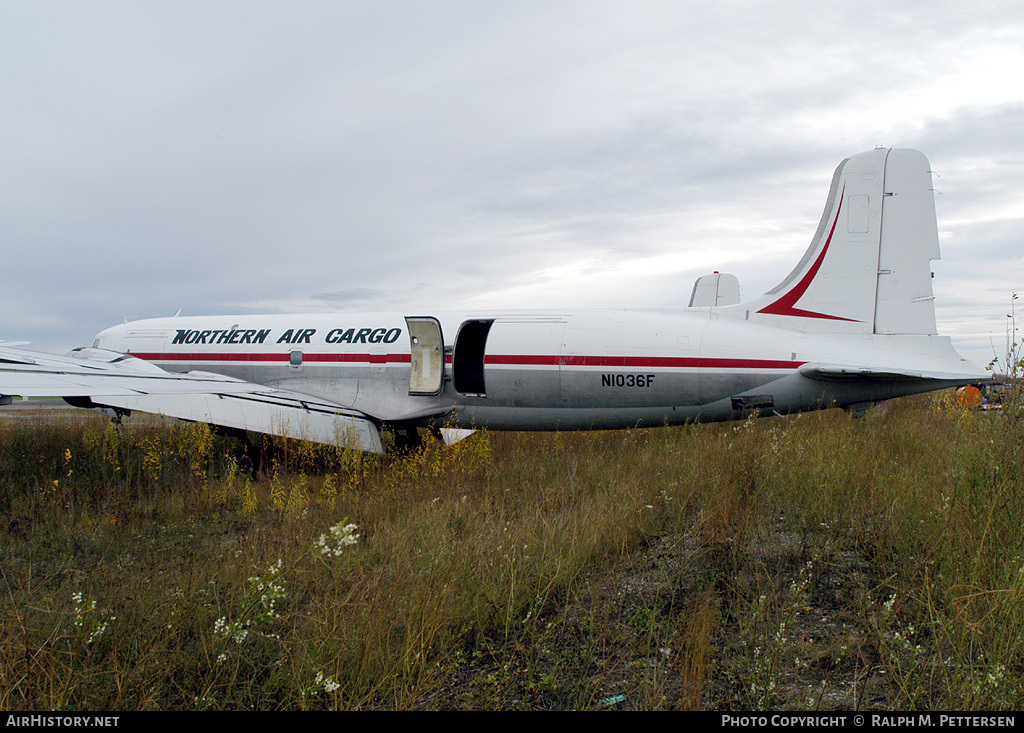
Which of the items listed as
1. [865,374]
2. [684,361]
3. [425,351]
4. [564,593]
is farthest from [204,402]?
[865,374]

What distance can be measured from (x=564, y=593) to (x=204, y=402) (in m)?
7.67

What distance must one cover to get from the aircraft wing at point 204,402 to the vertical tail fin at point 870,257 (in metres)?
7.86

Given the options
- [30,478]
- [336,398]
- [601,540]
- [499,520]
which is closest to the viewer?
[601,540]

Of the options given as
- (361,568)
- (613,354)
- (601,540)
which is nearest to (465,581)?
(361,568)

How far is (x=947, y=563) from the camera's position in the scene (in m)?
3.74

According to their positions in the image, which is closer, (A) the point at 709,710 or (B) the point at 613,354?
(A) the point at 709,710

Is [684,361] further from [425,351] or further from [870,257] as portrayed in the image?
[425,351]

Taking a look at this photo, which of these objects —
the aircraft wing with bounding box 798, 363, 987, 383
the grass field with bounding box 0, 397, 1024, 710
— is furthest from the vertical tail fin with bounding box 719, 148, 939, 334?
the grass field with bounding box 0, 397, 1024, 710

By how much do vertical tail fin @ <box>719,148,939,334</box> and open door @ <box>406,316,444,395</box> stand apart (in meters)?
6.63

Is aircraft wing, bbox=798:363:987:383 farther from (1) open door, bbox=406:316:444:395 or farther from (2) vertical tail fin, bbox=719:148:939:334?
(1) open door, bbox=406:316:444:395

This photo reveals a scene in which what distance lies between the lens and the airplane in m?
9.36

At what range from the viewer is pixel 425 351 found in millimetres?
12820
